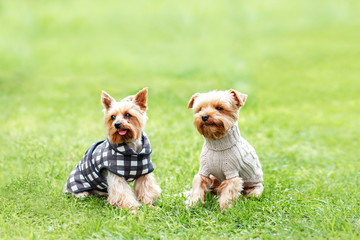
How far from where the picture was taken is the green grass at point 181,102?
242 inches

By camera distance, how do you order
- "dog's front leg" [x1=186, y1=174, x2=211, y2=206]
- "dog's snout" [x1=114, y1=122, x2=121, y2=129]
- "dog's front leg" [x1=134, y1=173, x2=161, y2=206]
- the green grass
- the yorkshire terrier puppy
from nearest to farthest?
the green grass
"dog's snout" [x1=114, y1=122, x2=121, y2=129]
the yorkshire terrier puppy
"dog's front leg" [x1=186, y1=174, x2=211, y2=206]
"dog's front leg" [x1=134, y1=173, x2=161, y2=206]

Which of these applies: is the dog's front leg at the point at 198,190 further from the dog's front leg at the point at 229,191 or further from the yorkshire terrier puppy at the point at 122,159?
the yorkshire terrier puppy at the point at 122,159

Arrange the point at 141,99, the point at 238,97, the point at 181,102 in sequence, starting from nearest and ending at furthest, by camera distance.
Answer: the point at 238,97 < the point at 141,99 < the point at 181,102

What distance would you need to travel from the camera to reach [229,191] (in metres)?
6.26

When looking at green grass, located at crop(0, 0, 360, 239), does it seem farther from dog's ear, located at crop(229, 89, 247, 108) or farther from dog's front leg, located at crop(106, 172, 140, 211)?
dog's ear, located at crop(229, 89, 247, 108)

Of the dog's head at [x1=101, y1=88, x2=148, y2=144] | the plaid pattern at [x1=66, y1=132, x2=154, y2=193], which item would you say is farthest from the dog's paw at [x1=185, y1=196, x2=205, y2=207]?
the dog's head at [x1=101, y1=88, x2=148, y2=144]

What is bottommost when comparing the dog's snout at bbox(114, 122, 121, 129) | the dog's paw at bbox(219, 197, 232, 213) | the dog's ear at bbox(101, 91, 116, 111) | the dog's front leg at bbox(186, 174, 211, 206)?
the dog's paw at bbox(219, 197, 232, 213)

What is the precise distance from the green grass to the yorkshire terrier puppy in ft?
0.86

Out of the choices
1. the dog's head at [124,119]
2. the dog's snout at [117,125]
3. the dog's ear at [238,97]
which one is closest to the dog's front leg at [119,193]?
the dog's head at [124,119]

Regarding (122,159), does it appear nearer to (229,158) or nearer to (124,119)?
(124,119)

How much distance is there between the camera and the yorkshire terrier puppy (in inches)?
253

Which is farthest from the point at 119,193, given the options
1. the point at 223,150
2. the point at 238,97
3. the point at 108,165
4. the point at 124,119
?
the point at 238,97

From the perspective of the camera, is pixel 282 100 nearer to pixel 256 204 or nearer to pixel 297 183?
pixel 297 183

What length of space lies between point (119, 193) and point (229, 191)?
5.11 ft
